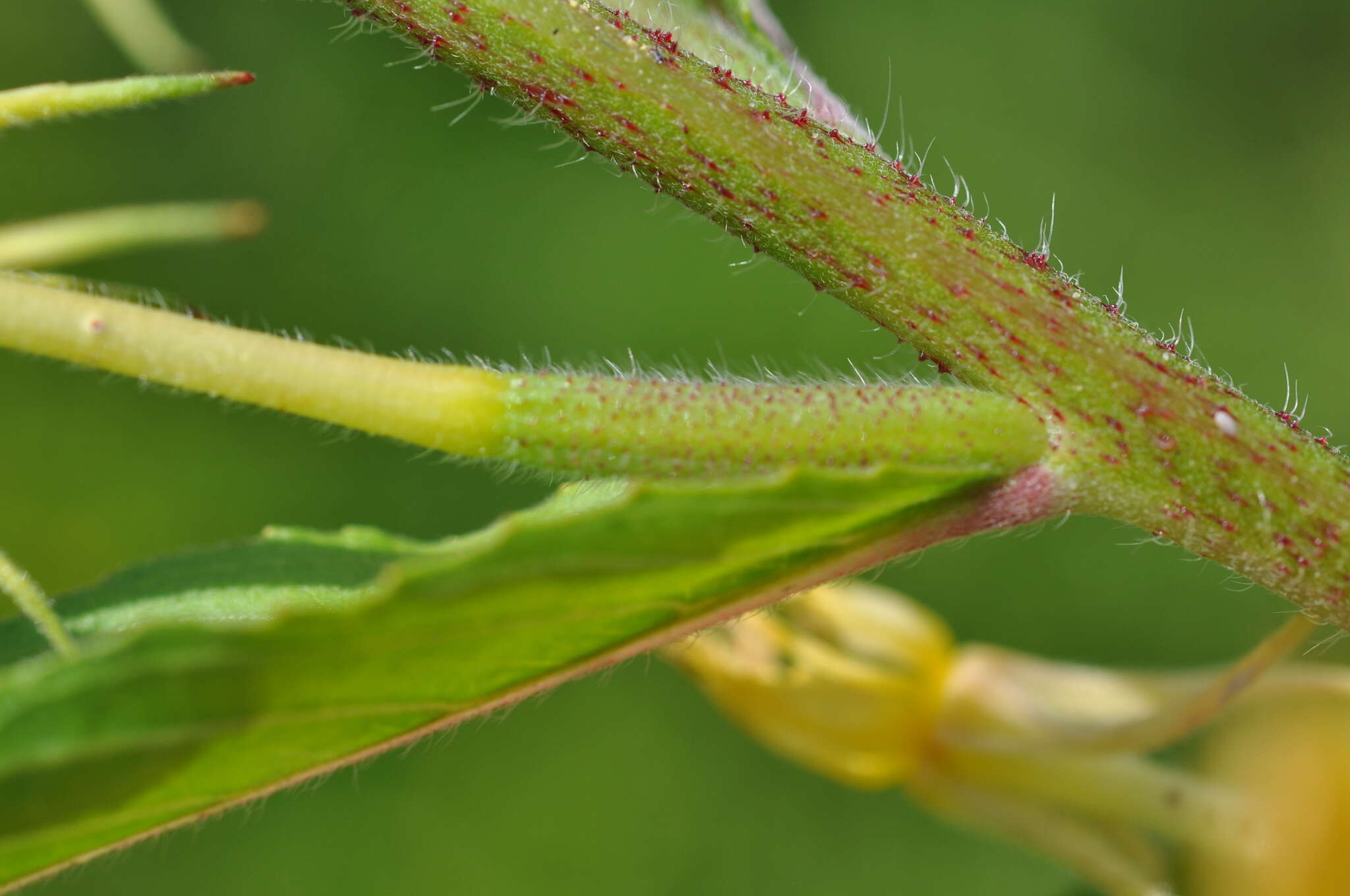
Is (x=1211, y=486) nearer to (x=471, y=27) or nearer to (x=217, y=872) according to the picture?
(x=471, y=27)

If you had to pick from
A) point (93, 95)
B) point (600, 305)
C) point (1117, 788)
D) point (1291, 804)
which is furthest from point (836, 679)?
point (600, 305)

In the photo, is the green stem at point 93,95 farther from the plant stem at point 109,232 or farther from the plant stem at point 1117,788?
the plant stem at point 1117,788

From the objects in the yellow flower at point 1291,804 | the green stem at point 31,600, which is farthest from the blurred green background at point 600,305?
the green stem at point 31,600

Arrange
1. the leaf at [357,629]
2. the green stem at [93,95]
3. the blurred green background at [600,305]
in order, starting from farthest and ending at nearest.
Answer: the blurred green background at [600,305], the green stem at [93,95], the leaf at [357,629]

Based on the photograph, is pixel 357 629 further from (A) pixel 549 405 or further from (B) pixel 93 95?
(B) pixel 93 95

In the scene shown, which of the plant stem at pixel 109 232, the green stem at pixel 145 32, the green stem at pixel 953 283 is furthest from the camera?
the green stem at pixel 145 32

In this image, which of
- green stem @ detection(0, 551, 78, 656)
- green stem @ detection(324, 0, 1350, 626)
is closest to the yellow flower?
green stem @ detection(324, 0, 1350, 626)
